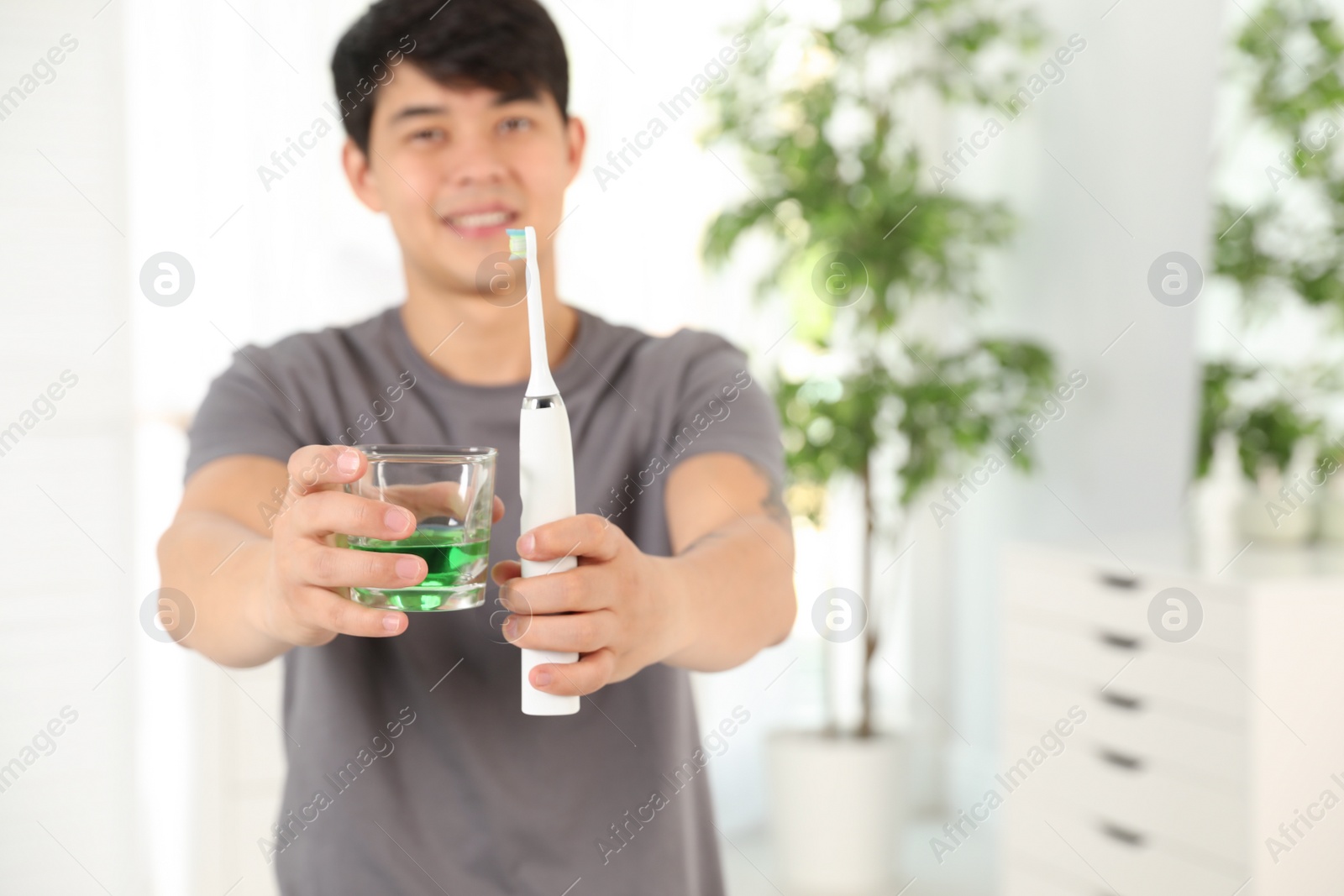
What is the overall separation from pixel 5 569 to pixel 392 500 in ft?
4.22

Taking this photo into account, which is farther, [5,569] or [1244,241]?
[1244,241]

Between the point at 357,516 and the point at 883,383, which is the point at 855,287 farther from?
the point at 357,516

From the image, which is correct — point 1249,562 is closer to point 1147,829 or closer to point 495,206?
point 1147,829

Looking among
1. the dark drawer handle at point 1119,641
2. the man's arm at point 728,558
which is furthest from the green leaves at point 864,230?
the man's arm at point 728,558

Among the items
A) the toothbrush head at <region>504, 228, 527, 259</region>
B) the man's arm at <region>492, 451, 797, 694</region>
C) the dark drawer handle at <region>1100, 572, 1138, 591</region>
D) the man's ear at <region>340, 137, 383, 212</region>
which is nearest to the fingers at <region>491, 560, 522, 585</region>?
the man's arm at <region>492, 451, 797, 694</region>

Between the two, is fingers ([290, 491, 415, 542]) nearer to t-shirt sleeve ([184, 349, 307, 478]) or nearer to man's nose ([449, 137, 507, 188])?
t-shirt sleeve ([184, 349, 307, 478])

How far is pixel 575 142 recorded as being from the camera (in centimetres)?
105

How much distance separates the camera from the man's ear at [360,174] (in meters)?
1.02

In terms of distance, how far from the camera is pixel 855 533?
282 cm

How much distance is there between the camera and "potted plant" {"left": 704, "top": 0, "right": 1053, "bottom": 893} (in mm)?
2291

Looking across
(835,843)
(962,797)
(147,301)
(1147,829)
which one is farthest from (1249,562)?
(147,301)

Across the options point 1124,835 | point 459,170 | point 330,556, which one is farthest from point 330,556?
point 1124,835

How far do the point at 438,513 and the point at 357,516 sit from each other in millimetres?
64

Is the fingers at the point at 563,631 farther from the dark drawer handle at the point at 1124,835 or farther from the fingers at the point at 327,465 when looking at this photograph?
the dark drawer handle at the point at 1124,835
